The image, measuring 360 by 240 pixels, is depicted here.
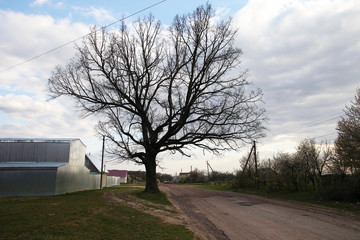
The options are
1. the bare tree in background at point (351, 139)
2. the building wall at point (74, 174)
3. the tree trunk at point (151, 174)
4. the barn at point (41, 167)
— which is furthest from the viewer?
the building wall at point (74, 174)

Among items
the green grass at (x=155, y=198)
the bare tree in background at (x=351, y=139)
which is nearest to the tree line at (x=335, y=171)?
the bare tree in background at (x=351, y=139)

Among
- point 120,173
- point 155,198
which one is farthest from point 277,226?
point 120,173

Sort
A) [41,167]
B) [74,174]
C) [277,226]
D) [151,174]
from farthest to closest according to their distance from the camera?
[74,174]
[41,167]
[151,174]
[277,226]

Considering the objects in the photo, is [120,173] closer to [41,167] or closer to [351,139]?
[41,167]

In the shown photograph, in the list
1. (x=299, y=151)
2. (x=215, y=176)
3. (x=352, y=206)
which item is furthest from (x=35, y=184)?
(x=215, y=176)

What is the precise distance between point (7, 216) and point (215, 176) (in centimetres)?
5705

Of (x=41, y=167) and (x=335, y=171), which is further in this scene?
(x=41, y=167)

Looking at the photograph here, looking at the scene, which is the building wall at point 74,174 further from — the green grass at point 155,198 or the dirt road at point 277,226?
the dirt road at point 277,226

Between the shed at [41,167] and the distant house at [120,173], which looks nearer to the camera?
the shed at [41,167]

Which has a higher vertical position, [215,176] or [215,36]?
[215,36]

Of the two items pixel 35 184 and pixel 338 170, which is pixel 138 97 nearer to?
pixel 35 184

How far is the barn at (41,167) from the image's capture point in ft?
80.1

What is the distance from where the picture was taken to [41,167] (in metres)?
24.7

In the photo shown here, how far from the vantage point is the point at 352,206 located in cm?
1339
